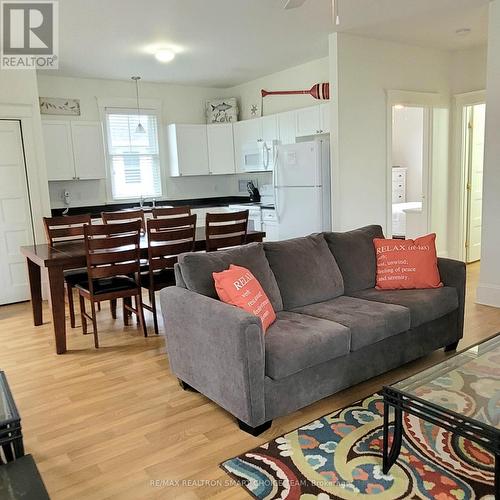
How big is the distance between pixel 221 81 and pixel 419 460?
19.9 ft

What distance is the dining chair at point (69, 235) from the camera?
4230mm

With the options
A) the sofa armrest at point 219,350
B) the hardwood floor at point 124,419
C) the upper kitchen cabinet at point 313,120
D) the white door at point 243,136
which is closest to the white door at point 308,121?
the upper kitchen cabinet at point 313,120

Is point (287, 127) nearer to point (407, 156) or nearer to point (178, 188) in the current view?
point (178, 188)

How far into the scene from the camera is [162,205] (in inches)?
283

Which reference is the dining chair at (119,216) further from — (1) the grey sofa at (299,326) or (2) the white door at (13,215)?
(1) the grey sofa at (299,326)

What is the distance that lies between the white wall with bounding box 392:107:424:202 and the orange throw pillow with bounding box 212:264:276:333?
765cm

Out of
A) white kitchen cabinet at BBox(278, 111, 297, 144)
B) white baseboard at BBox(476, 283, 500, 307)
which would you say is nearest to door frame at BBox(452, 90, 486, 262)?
white baseboard at BBox(476, 283, 500, 307)

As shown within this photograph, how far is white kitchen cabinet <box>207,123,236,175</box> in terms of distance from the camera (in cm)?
725

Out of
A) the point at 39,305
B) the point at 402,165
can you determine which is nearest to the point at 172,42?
the point at 39,305

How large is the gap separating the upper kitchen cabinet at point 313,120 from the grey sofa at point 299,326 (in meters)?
2.47

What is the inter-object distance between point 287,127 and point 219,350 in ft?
14.7

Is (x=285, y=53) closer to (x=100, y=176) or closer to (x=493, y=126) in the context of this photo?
(x=493, y=126)

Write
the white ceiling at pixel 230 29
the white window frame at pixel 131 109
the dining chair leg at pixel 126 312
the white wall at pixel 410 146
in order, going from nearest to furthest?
the white ceiling at pixel 230 29 < the dining chair leg at pixel 126 312 < the white window frame at pixel 131 109 < the white wall at pixel 410 146

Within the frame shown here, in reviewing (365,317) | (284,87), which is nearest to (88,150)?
(284,87)
